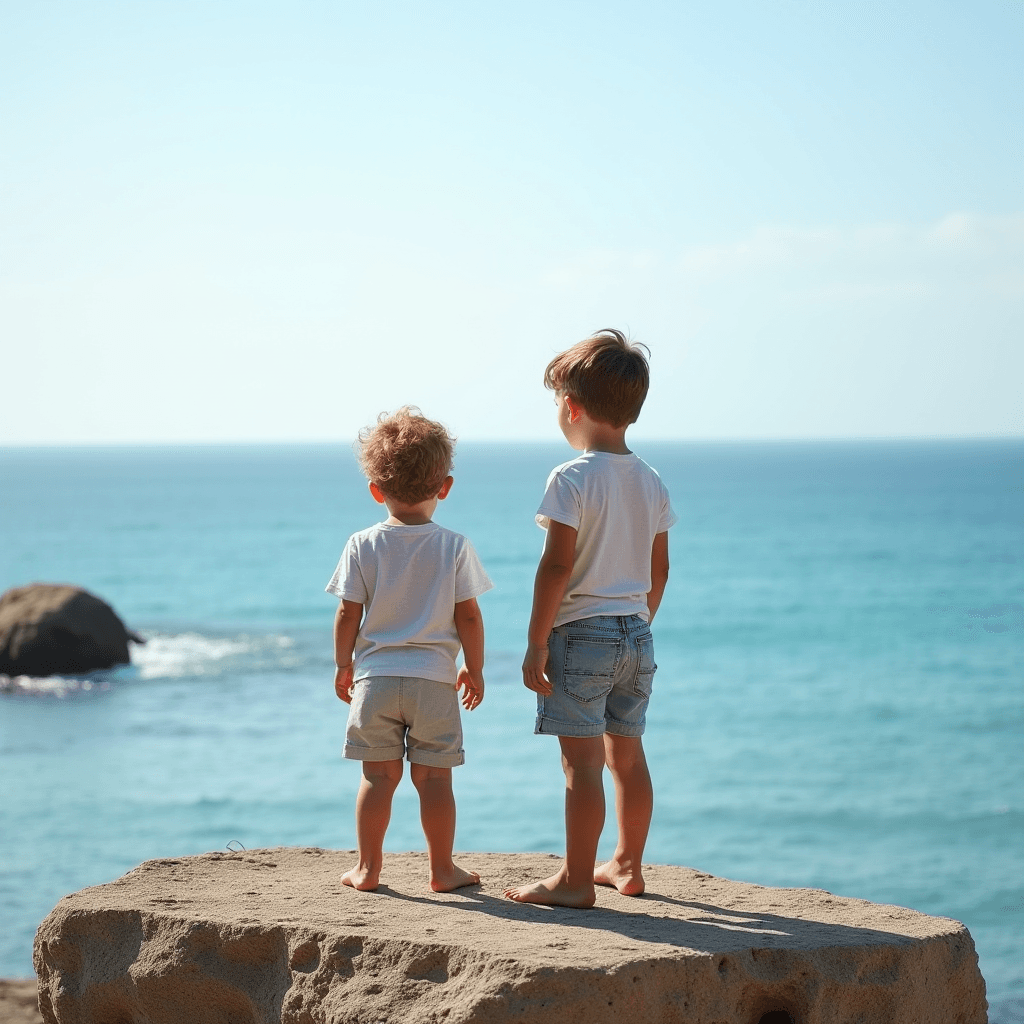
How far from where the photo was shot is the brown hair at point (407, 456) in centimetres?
374

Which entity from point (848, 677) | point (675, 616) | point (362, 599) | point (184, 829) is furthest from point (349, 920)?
point (675, 616)

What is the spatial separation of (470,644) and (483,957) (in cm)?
105

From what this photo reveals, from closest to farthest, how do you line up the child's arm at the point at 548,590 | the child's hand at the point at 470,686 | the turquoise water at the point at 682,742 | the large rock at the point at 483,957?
the large rock at the point at 483,957 < the child's arm at the point at 548,590 < the child's hand at the point at 470,686 < the turquoise water at the point at 682,742

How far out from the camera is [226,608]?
115ft

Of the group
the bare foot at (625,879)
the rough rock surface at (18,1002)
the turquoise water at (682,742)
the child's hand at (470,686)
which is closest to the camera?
the child's hand at (470,686)

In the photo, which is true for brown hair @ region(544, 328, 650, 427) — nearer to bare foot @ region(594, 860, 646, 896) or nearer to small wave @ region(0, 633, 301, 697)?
bare foot @ region(594, 860, 646, 896)

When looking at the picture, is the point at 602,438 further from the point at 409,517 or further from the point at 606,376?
the point at 409,517

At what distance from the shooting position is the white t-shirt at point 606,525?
12.0ft

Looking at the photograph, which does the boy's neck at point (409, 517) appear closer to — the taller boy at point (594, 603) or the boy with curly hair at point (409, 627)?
the boy with curly hair at point (409, 627)

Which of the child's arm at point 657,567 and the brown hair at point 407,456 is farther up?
the brown hair at point 407,456

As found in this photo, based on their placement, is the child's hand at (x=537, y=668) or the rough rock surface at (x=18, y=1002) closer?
the child's hand at (x=537, y=668)

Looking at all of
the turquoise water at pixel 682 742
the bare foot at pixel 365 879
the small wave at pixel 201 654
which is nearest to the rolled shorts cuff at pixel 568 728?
the bare foot at pixel 365 879

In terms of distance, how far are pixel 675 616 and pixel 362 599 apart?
31.0 m

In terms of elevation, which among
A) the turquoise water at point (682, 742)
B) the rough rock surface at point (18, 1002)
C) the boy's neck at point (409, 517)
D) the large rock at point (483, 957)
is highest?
the boy's neck at point (409, 517)
